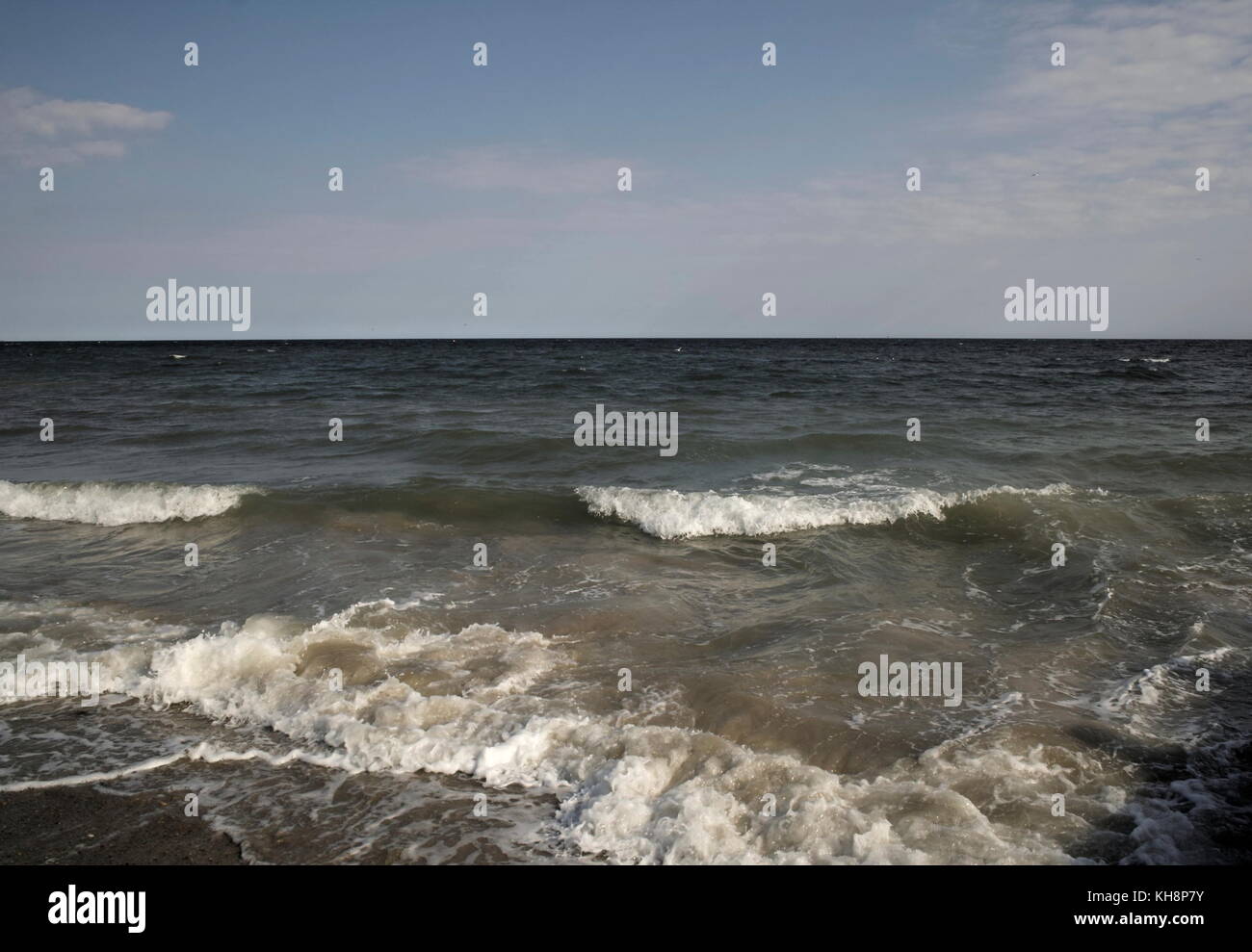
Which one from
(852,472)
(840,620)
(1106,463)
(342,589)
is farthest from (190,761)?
(1106,463)

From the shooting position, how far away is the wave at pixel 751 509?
12.3 metres

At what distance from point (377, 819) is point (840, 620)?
17.2 ft

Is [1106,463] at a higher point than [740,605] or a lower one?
higher

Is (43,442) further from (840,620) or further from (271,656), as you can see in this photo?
(840,620)

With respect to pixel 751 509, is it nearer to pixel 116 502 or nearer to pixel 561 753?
pixel 561 753

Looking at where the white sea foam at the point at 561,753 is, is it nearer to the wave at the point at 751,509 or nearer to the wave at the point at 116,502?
the wave at the point at 751,509

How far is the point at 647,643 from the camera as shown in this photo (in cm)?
768

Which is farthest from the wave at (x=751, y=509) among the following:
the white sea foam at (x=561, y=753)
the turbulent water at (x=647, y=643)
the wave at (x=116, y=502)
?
the wave at (x=116, y=502)

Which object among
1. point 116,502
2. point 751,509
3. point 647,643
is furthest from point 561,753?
point 116,502

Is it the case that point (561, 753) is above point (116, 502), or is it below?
below

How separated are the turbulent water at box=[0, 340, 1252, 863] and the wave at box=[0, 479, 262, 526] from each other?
8 centimetres

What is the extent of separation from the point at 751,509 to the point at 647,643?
5394 mm

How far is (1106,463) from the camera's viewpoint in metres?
16.5

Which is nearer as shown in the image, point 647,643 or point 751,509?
point 647,643
